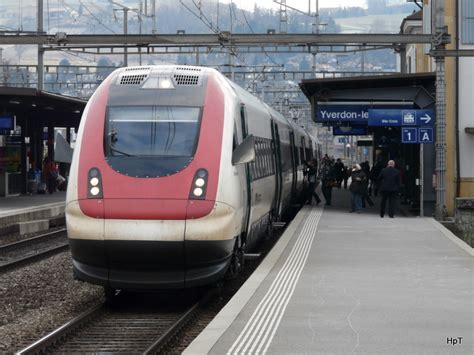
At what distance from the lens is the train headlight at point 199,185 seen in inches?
443

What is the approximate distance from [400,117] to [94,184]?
15.4m

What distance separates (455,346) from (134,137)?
518 cm

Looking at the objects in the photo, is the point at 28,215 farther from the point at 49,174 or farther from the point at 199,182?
the point at 199,182

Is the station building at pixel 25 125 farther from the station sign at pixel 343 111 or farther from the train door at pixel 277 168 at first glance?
the train door at pixel 277 168

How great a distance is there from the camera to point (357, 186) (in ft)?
87.0

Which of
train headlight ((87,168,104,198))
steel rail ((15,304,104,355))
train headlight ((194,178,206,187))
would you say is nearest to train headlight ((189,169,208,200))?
train headlight ((194,178,206,187))

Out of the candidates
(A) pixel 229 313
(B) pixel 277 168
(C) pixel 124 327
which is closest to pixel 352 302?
(A) pixel 229 313

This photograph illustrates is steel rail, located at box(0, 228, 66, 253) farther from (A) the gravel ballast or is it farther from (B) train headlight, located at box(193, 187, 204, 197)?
(B) train headlight, located at box(193, 187, 204, 197)

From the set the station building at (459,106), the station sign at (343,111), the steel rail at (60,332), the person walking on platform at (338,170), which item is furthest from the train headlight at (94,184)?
the person walking on platform at (338,170)

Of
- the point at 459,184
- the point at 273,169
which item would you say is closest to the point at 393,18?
the point at 459,184

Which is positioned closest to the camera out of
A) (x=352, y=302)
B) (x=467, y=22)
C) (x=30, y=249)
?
(x=352, y=302)

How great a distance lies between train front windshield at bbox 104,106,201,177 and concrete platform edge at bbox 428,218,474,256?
5947 millimetres

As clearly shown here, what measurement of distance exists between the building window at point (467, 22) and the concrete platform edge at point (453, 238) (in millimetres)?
7672

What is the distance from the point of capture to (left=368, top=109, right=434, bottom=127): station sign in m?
25.1
